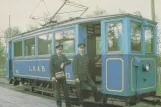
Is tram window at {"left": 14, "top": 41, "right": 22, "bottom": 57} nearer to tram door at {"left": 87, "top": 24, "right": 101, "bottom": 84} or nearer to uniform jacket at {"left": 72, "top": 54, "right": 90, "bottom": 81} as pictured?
tram door at {"left": 87, "top": 24, "right": 101, "bottom": 84}

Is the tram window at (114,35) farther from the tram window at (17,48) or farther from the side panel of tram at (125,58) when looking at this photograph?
the tram window at (17,48)

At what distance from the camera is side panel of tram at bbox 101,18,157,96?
7930 mm

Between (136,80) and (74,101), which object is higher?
(136,80)

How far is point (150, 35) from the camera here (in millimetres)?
9297

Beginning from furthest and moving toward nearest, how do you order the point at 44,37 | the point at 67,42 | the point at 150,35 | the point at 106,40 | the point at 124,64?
the point at 44,37
the point at 67,42
the point at 150,35
the point at 106,40
the point at 124,64

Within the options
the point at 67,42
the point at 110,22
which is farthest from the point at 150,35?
the point at 67,42

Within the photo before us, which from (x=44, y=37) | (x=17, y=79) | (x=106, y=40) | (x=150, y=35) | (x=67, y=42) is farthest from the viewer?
(x=17, y=79)

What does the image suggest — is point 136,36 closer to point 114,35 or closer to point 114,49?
point 114,35

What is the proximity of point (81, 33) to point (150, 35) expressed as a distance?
223 centimetres

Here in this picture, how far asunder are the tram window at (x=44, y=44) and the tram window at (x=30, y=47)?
2.30 ft

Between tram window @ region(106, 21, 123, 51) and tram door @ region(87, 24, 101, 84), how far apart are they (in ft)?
4.48

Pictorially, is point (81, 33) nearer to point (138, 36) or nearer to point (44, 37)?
point (138, 36)

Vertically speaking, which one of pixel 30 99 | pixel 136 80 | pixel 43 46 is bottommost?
pixel 30 99

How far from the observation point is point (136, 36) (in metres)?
8.47
